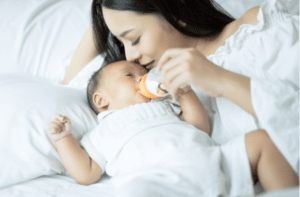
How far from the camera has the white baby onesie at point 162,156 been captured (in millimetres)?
735

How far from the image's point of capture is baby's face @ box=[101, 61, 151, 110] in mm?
1103

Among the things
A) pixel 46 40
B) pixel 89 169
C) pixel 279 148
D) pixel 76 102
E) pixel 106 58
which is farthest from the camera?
pixel 46 40

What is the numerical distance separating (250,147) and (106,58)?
40.2 inches

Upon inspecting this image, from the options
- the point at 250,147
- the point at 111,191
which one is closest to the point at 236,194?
the point at 250,147

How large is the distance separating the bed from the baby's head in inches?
3.0

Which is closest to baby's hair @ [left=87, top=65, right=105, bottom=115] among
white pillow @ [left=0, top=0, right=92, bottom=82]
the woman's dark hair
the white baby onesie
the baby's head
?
the baby's head

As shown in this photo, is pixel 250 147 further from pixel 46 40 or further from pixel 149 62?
pixel 46 40

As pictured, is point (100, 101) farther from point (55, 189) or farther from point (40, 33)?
point (40, 33)

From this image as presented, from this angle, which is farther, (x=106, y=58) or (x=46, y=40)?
(x=46, y=40)

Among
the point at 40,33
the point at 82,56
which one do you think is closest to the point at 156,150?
the point at 82,56

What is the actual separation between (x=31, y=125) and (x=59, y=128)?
115 millimetres

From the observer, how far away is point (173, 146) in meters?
0.85

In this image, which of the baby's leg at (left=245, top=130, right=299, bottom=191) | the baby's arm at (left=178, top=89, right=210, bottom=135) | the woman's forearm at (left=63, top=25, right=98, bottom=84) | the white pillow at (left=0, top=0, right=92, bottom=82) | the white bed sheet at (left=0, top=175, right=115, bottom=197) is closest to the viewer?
the baby's leg at (left=245, top=130, right=299, bottom=191)

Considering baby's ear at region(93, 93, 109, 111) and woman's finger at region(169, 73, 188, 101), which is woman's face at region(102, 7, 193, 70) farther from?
woman's finger at region(169, 73, 188, 101)
